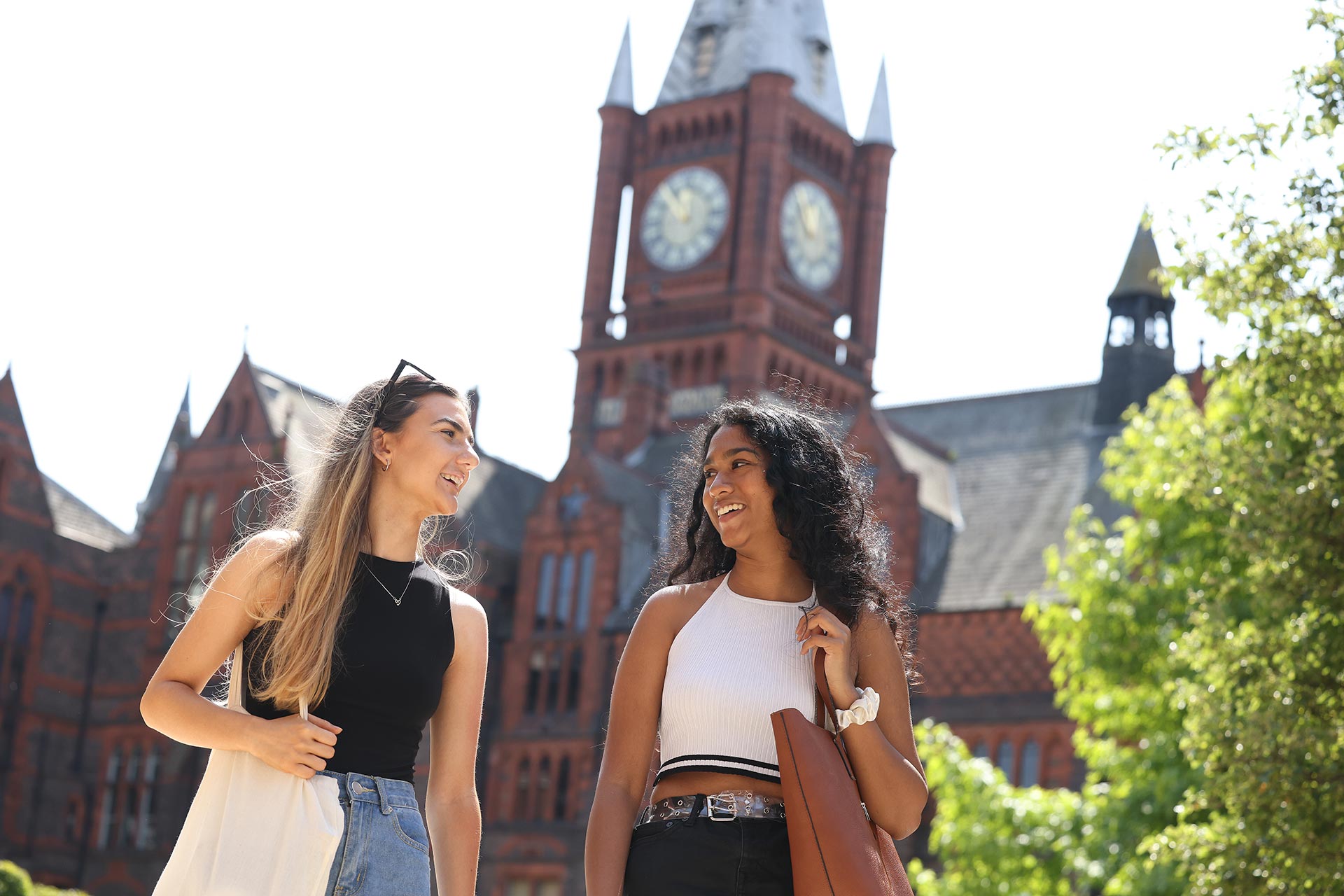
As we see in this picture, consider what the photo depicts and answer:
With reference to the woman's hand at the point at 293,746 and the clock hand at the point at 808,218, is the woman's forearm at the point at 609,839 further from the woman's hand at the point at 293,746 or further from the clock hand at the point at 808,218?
the clock hand at the point at 808,218

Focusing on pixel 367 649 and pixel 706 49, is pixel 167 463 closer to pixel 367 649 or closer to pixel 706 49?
pixel 706 49

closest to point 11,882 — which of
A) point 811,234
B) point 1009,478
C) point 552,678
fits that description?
point 552,678

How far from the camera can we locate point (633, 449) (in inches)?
1909

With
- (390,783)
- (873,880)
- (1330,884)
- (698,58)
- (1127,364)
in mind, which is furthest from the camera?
(698,58)

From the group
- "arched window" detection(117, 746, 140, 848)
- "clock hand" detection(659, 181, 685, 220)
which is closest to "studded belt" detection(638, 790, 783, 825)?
"arched window" detection(117, 746, 140, 848)

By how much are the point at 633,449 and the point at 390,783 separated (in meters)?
43.9

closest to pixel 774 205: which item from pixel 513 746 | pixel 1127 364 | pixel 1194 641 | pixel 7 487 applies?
pixel 1127 364

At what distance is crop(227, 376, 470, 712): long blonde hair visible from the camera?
A: 4.59 meters

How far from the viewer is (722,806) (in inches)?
182

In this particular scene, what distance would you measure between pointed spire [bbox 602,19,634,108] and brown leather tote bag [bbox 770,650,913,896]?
52.0m

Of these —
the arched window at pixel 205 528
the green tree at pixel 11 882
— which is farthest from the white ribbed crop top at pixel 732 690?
the arched window at pixel 205 528

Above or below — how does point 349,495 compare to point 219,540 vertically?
below

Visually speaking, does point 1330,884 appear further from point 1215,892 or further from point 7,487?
point 7,487

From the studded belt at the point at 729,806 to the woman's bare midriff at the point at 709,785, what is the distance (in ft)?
0.04
